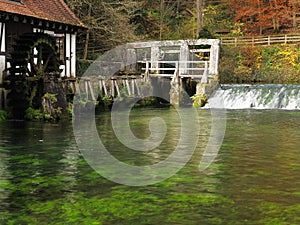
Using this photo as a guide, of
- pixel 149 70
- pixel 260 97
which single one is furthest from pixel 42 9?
pixel 260 97

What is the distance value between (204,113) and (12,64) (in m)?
6.99

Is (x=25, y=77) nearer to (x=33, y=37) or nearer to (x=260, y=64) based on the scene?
(x=33, y=37)

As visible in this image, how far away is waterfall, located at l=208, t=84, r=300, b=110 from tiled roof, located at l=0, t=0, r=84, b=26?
23.4 feet

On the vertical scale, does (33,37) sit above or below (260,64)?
above

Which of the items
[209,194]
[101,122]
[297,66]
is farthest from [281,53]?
[209,194]

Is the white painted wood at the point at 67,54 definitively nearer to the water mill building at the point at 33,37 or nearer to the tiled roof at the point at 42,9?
the water mill building at the point at 33,37

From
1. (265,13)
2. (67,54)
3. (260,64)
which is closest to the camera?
(67,54)

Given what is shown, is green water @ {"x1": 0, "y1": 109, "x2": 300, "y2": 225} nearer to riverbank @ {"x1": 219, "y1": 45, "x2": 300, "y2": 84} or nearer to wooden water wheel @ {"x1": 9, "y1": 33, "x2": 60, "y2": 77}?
wooden water wheel @ {"x1": 9, "y1": 33, "x2": 60, "y2": 77}

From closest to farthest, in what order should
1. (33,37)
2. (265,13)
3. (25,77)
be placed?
(25,77), (33,37), (265,13)

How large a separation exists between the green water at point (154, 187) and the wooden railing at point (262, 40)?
2780 centimetres

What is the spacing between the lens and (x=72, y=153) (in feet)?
38.3

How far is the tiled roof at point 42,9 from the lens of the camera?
59.0ft

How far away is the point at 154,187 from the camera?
8.66m

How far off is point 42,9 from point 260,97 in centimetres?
964
